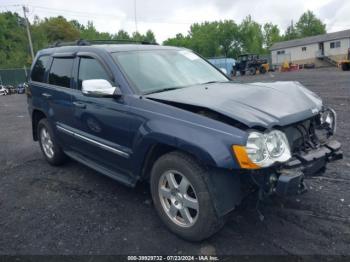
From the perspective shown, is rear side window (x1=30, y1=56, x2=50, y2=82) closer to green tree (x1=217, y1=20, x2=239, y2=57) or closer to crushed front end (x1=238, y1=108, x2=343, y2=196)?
crushed front end (x1=238, y1=108, x2=343, y2=196)

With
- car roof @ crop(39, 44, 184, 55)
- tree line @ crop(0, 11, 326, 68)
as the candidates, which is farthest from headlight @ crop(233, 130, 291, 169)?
tree line @ crop(0, 11, 326, 68)

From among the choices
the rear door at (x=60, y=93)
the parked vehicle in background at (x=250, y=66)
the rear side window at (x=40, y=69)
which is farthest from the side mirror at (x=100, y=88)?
the parked vehicle in background at (x=250, y=66)

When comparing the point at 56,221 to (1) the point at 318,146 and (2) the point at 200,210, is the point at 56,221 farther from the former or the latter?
(1) the point at 318,146

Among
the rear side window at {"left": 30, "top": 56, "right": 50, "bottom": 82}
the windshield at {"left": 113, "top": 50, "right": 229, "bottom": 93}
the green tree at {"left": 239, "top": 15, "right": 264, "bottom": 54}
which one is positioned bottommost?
the windshield at {"left": 113, "top": 50, "right": 229, "bottom": 93}

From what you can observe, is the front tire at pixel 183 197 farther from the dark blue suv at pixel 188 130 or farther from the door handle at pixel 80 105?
the door handle at pixel 80 105

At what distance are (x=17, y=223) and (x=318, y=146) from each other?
11.0 ft

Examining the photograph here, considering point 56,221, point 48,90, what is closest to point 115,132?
point 56,221

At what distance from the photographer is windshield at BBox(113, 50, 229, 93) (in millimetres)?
3588

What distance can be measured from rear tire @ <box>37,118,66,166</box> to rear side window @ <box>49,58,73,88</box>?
0.76 meters

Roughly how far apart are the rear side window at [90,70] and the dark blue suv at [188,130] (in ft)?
0.04

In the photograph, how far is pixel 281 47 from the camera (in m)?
54.7

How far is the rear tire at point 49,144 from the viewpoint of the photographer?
510cm

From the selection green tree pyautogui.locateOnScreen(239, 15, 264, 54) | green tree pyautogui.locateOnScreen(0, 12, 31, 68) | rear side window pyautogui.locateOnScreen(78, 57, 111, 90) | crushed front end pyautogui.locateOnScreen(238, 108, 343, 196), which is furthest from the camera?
green tree pyautogui.locateOnScreen(239, 15, 264, 54)

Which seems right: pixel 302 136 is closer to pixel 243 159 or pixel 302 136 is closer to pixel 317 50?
pixel 243 159
